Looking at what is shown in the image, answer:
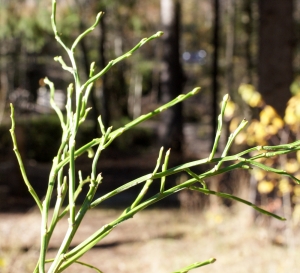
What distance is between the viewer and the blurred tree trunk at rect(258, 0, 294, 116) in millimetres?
5828

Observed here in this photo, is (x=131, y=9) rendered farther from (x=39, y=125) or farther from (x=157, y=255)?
(x=157, y=255)

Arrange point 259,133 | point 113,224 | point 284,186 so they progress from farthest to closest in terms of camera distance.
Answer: point 284,186 → point 259,133 → point 113,224

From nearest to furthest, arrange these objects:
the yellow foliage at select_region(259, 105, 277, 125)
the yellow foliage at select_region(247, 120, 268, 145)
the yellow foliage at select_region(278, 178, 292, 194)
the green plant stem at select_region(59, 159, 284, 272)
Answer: the green plant stem at select_region(59, 159, 284, 272) < the yellow foliage at select_region(259, 105, 277, 125) < the yellow foliage at select_region(247, 120, 268, 145) < the yellow foliage at select_region(278, 178, 292, 194)

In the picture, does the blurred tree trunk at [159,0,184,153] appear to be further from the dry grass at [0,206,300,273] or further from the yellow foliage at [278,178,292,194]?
the yellow foliage at [278,178,292,194]

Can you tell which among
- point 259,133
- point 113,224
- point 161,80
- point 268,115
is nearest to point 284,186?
point 259,133

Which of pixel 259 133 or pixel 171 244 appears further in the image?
pixel 171 244

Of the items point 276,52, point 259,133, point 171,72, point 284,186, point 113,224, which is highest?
point 113,224

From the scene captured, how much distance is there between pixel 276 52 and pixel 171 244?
2597mm

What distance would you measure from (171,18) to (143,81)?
550 inches

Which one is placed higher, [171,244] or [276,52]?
[276,52]

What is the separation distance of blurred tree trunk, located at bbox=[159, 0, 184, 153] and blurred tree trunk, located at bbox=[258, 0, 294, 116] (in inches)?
247

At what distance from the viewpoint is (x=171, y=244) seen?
6.17 metres

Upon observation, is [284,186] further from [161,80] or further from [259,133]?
[161,80]

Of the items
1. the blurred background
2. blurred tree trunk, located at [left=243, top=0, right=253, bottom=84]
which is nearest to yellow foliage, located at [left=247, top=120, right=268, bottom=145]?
the blurred background
